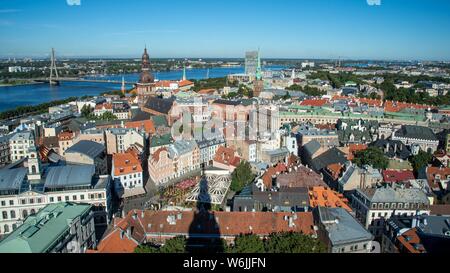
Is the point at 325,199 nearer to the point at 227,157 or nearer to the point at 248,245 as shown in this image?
the point at 248,245

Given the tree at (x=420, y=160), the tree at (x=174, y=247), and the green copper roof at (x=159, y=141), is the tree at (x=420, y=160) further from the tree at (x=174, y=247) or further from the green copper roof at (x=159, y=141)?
the tree at (x=174, y=247)

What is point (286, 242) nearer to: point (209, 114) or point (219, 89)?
point (209, 114)

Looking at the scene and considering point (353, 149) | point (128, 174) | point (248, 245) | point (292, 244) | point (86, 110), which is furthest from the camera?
point (86, 110)

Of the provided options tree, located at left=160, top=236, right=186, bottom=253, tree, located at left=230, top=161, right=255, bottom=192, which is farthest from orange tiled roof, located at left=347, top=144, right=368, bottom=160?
tree, located at left=160, top=236, right=186, bottom=253

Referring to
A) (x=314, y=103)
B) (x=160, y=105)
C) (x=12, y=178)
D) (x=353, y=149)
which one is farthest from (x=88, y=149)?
(x=314, y=103)

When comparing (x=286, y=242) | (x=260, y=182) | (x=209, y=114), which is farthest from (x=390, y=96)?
(x=286, y=242)
